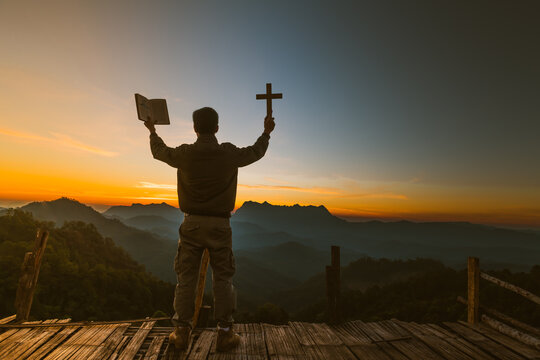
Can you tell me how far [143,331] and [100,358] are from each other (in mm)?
717

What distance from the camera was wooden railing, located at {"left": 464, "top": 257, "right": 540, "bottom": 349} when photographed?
4.03 meters

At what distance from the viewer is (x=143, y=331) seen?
3.87m

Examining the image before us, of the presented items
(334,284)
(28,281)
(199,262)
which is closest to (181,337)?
(199,262)

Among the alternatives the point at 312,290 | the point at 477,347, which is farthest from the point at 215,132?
the point at 312,290

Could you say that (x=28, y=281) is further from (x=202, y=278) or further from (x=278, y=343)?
(x=278, y=343)

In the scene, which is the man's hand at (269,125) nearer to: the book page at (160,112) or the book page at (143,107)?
the book page at (160,112)

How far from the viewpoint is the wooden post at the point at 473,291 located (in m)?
4.81

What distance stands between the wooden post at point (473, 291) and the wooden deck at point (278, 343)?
0.43 meters

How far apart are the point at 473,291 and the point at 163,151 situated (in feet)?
19.7

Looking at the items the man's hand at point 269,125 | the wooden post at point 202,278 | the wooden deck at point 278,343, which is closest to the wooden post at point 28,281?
the wooden deck at point 278,343

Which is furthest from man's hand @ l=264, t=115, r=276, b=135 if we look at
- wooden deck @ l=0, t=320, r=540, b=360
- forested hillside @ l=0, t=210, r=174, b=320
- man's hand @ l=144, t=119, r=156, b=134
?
forested hillside @ l=0, t=210, r=174, b=320

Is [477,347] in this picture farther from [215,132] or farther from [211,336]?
[215,132]

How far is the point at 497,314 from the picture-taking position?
4.66 metres

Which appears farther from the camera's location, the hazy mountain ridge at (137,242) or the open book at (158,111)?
the hazy mountain ridge at (137,242)
